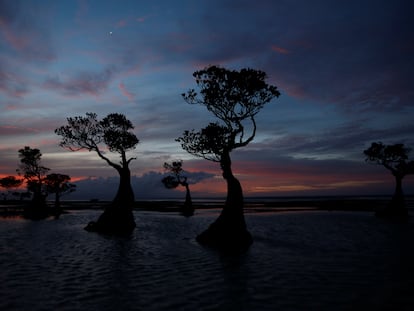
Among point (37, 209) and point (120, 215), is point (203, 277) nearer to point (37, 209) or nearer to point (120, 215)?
point (120, 215)

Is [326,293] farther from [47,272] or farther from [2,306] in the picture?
[47,272]

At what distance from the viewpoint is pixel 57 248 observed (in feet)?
80.0

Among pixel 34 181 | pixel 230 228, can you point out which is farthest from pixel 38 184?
pixel 230 228

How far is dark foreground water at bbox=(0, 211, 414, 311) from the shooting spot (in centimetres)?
1145

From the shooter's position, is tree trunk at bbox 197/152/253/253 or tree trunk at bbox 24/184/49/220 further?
tree trunk at bbox 24/184/49/220

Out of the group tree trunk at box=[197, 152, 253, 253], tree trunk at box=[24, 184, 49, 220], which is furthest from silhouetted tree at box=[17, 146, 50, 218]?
tree trunk at box=[197, 152, 253, 253]

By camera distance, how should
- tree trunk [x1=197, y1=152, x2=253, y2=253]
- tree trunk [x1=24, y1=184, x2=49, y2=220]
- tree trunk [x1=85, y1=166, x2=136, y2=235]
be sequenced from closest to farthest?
tree trunk [x1=197, y1=152, x2=253, y2=253], tree trunk [x1=85, y1=166, x2=136, y2=235], tree trunk [x1=24, y1=184, x2=49, y2=220]

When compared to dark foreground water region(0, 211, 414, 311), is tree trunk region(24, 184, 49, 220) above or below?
above

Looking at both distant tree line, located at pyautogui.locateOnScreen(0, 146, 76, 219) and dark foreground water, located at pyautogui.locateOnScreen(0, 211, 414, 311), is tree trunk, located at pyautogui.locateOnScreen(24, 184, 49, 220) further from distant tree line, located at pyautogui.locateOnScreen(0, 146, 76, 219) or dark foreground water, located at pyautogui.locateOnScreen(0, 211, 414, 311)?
dark foreground water, located at pyautogui.locateOnScreen(0, 211, 414, 311)

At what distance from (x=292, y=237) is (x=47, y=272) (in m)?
22.1

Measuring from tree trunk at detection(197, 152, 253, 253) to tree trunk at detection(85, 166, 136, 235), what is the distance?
12.8 m

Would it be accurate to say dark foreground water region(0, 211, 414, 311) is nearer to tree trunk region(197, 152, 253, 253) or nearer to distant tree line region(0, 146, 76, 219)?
tree trunk region(197, 152, 253, 253)

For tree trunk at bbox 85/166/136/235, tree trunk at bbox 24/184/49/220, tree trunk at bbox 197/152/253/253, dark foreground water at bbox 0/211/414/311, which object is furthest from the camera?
tree trunk at bbox 24/184/49/220

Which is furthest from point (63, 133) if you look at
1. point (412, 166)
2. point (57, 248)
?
point (412, 166)
